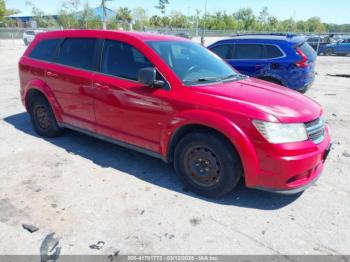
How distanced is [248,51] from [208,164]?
17.7 ft

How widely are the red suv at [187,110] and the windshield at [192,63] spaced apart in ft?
0.06

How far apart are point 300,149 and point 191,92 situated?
1275mm

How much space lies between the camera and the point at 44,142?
17.2 ft

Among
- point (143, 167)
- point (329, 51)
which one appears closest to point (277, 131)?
point (143, 167)

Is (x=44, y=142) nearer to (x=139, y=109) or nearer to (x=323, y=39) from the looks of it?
(x=139, y=109)

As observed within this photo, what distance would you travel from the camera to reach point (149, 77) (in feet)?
11.5

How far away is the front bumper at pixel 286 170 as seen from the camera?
9.95 feet

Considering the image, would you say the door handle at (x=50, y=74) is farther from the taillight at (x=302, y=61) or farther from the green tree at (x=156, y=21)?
the green tree at (x=156, y=21)

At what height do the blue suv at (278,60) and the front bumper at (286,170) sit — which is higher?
the blue suv at (278,60)

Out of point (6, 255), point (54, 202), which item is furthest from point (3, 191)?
point (6, 255)

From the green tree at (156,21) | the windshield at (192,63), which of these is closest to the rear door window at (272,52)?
the windshield at (192,63)

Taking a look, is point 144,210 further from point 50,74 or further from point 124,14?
point 124,14

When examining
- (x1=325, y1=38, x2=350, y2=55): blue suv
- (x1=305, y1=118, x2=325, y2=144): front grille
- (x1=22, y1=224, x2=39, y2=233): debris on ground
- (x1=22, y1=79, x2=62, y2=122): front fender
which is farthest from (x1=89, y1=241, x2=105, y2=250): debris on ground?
(x1=325, y1=38, x2=350, y2=55): blue suv

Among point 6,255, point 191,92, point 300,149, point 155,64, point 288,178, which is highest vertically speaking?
point 155,64
